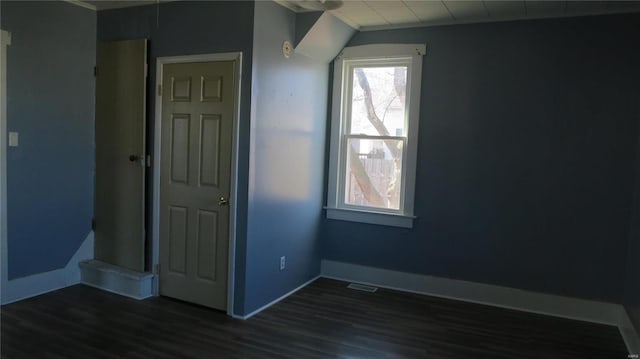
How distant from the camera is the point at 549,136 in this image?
12.3 ft

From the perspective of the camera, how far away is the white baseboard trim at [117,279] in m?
3.78

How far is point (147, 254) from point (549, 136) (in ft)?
11.8

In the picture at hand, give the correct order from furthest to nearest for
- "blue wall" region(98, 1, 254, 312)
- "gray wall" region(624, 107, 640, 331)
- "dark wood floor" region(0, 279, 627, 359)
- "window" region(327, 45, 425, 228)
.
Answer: "window" region(327, 45, 425, 228) < "blue wall" region(98, 1, 254, 312) < "gray wall" region(624, 107, 640, 331) < "dark wood floor" region(0, 279, 627, 359)

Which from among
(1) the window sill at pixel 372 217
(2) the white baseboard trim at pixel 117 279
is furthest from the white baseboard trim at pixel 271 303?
(2) the white baseboard trim at pixel 117 279

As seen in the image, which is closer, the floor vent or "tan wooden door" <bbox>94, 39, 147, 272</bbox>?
"tan wooden door" <bbox>94, 39, 147, 272</bbox>

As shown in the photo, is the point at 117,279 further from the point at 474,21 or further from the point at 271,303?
the point at 474,21

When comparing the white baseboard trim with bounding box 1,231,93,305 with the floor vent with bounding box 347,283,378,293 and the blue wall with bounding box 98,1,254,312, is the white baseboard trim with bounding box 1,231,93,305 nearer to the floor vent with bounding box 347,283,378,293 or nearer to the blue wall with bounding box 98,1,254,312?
the blue wall with bounding box 98,1,254,312

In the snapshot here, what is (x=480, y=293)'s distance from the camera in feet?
13.2

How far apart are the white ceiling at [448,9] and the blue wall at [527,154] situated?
91 millimetres

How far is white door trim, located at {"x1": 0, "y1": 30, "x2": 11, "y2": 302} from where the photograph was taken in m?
3.41

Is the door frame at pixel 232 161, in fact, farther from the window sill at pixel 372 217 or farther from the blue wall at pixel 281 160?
the window sill at pixel 372 217

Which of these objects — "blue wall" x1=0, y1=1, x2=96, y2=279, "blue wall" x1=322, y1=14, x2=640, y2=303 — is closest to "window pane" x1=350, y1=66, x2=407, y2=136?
"blue wall" x1=322, y1=14, x2=640, y2=303

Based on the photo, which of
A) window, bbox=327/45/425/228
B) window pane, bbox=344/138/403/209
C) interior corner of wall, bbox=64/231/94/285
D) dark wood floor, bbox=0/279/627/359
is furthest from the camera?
window pane, bbox=344/138/403/209

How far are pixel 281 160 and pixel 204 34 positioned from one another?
46.4 inches
